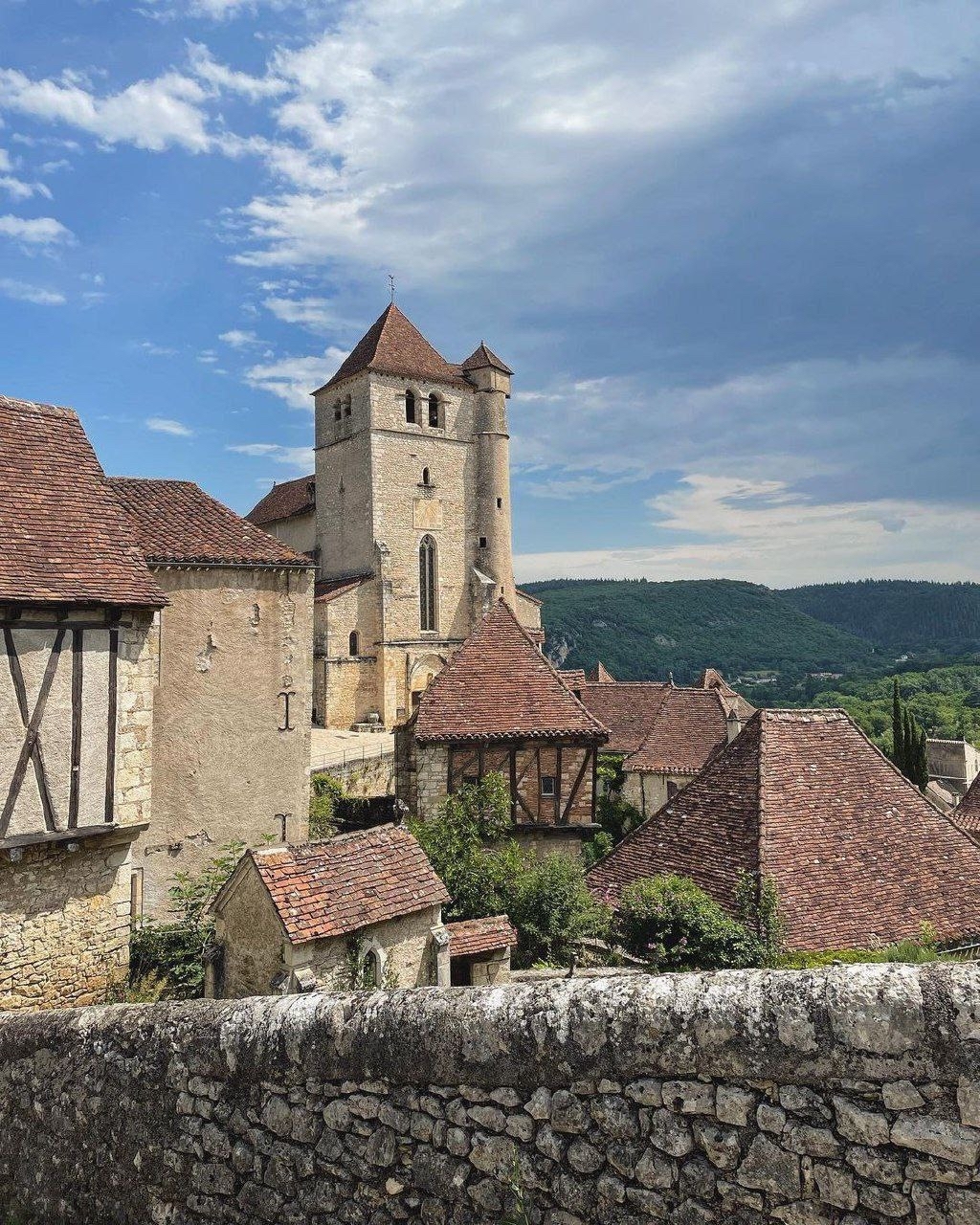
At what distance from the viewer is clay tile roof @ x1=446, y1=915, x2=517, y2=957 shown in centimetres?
995

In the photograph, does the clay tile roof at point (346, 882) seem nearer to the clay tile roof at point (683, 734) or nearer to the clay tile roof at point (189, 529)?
the clay tile roof at point (189, 529)

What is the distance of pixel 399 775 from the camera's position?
49.2 ft

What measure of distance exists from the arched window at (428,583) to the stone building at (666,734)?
9.70 meters

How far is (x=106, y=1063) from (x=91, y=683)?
212 inches

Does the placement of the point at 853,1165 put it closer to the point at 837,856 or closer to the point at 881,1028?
the point at 881,1028

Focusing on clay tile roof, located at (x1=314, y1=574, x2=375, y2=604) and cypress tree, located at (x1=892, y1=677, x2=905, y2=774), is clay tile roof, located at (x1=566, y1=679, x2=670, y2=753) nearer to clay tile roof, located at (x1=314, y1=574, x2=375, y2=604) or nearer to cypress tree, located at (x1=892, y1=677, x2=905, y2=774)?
clay tile roof, located at (x1=314, y1=574, x2=375, y2=604)

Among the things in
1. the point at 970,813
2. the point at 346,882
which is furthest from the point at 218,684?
the point at 970,813

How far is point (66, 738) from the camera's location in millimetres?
8539

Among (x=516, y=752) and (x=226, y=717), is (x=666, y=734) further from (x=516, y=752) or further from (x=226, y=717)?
(x=226, y=717)

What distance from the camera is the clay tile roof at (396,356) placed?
40.7 meters

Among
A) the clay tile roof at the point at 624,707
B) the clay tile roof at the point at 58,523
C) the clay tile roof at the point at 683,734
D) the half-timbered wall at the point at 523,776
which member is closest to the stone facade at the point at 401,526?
the clay tile roof at the point at 624,707

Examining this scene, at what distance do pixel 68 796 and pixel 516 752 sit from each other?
7.82 metres

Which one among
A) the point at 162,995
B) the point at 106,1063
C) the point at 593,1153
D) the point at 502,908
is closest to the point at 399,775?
the point at 502,908

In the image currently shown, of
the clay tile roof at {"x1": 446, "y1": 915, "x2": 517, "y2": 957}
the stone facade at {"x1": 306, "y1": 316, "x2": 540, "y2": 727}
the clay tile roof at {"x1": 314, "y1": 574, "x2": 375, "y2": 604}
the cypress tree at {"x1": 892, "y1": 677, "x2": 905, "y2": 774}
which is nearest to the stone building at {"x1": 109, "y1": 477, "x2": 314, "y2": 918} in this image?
the clay tile roof at {"x1": 446, "y1": 915, "x2": 517, "y2": 957}
